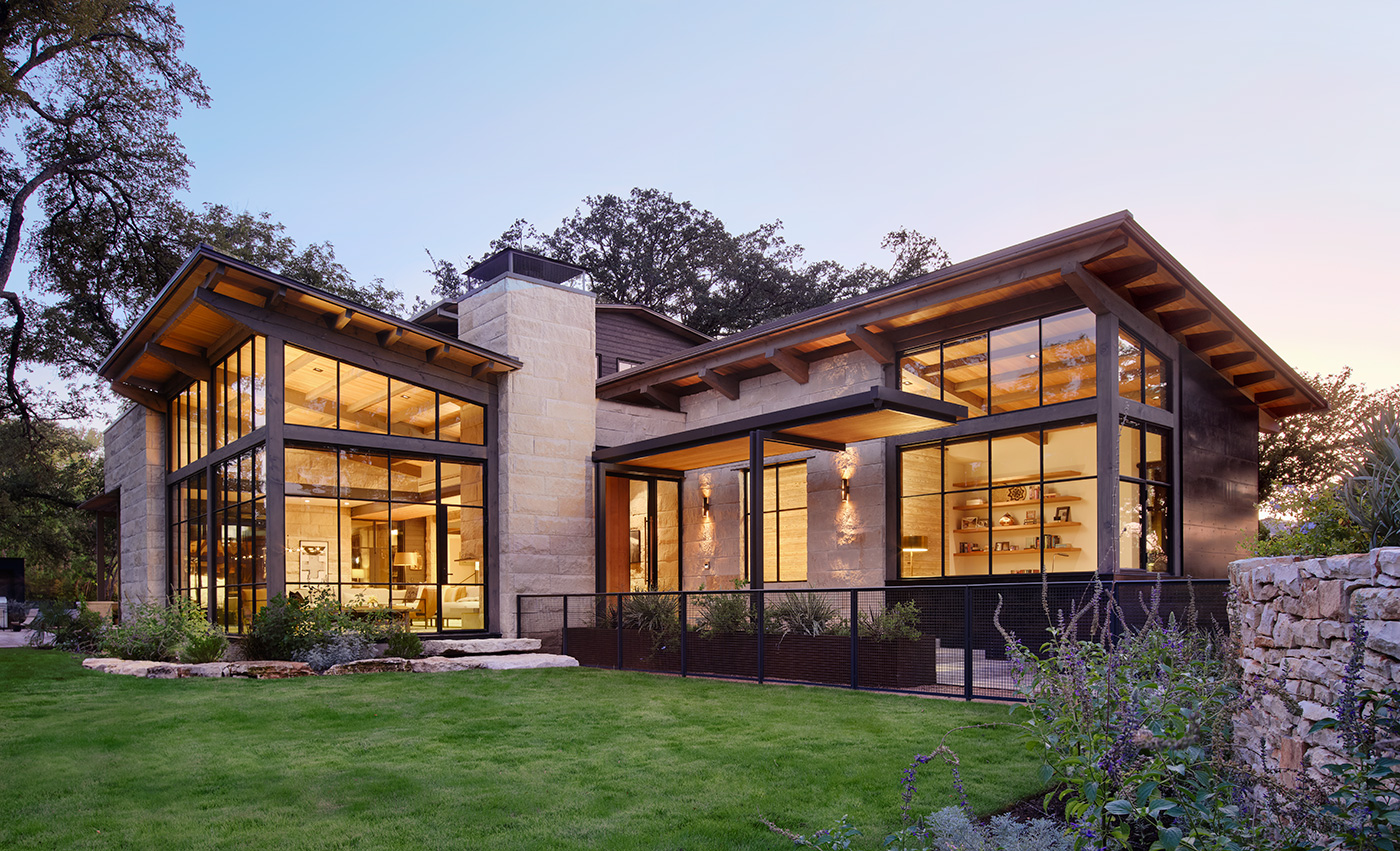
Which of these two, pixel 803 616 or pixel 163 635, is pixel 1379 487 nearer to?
pixel 803 616

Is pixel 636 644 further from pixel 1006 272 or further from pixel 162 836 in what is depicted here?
pixel 162 836

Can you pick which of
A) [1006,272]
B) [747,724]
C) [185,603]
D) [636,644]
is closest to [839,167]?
[1006,272]

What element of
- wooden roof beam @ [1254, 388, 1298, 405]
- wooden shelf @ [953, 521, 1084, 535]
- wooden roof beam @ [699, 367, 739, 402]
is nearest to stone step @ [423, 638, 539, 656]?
wooden roof beam @ [699, 367, 739, 402]

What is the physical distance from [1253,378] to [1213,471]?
228 centimetres

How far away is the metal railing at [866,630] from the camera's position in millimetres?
8531

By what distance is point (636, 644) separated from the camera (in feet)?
39.6

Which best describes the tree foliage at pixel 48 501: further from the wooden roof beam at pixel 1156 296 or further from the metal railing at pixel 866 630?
the wooden roof beam at pixel 1156 296

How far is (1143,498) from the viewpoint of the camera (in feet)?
39.2

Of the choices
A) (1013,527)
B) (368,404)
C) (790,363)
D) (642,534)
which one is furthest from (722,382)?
(368,404)

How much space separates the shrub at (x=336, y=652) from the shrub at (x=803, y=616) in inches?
214

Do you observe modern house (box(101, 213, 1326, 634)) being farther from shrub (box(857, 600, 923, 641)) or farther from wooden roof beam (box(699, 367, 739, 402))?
shrub (box(857, 600, 923, 641))

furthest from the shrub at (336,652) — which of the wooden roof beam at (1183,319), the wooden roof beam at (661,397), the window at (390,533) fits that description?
the wooden roof beam at (1183,319)

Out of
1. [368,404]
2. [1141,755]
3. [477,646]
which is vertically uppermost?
[368,404]

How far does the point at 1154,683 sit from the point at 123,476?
68.4 feet
